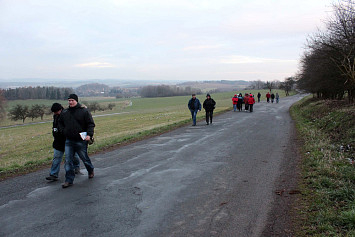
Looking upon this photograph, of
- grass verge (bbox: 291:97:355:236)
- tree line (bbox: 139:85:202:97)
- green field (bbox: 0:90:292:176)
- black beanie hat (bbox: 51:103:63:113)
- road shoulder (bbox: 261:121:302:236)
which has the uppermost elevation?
tree line (bbox: 139:85:202:97)

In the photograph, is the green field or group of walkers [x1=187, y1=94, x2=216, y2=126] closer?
the green field

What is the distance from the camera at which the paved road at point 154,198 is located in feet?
13.5

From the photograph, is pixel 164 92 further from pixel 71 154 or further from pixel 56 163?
pixel 71 154

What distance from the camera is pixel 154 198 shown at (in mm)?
5254

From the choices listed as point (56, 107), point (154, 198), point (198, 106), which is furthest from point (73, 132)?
point (198, 106)

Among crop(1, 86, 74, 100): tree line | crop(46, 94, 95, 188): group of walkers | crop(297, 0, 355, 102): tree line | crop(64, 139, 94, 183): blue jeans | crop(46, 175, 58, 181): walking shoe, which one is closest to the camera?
crop(64, 139, 94, 183): blue jeans

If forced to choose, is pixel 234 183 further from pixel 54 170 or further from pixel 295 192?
pixel 54 170

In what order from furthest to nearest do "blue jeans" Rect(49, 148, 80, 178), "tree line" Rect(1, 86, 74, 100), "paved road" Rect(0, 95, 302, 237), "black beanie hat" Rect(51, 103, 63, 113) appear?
"tree line" Rect(1, 86, 74, 100) → "black beanie hat" Rect(51, 103, 63, 113) → "blue jeans" Rect(49, 148, 80, 178) → "paved road" Rect(0, 95, 302, 237)

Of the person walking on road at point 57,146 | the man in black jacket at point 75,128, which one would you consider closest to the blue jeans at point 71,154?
the man in black jacket at point 75,128

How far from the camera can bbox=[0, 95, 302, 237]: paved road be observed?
4113 millimetres

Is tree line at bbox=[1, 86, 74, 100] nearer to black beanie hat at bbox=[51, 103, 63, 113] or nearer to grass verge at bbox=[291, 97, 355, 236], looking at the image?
black beanie hat at bbox=[51, 103, 63, 113]

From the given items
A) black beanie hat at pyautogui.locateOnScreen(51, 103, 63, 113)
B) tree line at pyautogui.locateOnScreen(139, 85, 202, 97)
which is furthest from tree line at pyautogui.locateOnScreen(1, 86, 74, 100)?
black beanie hat at pyautogui.locateOnScreen(51, 103, 63, 113)

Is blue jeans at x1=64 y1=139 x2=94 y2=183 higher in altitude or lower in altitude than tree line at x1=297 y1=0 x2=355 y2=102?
lower

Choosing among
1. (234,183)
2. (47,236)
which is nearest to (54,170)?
(47,236)
